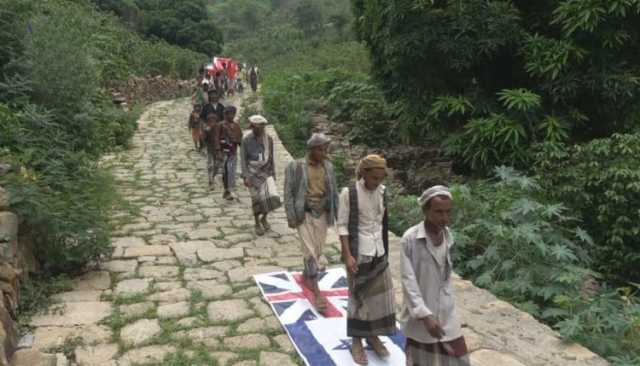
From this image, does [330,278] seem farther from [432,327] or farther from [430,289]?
[432,327]

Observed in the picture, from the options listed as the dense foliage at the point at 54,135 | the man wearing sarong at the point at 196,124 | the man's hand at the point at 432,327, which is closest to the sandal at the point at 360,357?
the man's hand at the point at 432,327

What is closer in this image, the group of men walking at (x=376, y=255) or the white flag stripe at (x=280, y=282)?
the group of men walking at (x=376, y=255)

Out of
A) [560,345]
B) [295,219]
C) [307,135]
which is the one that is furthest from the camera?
[307,135]

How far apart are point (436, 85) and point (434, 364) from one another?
758cm

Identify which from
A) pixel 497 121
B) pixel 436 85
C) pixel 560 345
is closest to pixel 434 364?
pixel 560 345

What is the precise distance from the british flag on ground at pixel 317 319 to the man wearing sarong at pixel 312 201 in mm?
178

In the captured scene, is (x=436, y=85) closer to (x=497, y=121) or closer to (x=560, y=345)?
(x=497, y=121)

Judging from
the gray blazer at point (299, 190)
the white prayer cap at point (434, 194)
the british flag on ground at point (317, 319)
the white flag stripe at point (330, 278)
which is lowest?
the white flag stripe at point (330, 278)

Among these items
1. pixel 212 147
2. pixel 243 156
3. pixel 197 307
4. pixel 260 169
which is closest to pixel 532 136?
pixel 260 169

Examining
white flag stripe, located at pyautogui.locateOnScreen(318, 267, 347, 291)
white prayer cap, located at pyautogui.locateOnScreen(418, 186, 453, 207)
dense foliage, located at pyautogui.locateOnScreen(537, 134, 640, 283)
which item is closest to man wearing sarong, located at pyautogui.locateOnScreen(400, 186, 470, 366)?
white prayer cap, located at pyautogui.locateOnScreen(418, 186, 453, 207)

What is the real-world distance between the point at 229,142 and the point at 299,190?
404 centimetres

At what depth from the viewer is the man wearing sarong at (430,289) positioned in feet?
10.6

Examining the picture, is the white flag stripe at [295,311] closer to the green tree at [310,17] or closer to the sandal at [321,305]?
the sandal at [321,305]

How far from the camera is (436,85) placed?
10.2m
